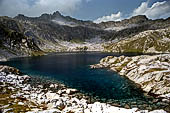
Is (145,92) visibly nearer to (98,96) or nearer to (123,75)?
(98,96)

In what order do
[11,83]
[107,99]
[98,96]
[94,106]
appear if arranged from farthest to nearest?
1. [11,83]
2. [98,96]
3. [107,99]
4. [94,106]

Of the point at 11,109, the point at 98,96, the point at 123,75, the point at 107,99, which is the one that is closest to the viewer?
the point at 11,109

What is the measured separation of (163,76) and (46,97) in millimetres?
49399

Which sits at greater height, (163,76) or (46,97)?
(163,76)

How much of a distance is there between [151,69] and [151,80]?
12.6m

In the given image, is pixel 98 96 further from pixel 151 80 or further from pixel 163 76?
pixel 163 76

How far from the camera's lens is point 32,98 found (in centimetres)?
4497

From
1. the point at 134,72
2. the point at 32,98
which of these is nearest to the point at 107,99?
the point at 32,98

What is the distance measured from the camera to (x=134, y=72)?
78.6 metres

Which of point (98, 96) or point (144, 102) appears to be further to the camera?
point (98, 96)

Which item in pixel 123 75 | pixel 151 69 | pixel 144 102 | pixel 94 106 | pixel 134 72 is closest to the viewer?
pixel 94 106

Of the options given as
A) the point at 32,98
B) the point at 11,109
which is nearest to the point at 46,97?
the point at 32,98

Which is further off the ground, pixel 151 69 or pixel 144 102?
pixel 151 69

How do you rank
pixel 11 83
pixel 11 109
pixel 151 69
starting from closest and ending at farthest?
pixel 11 109
pixel 11 83
pixel 151 69
